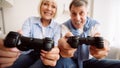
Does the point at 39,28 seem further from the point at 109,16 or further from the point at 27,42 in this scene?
the point at 109,16

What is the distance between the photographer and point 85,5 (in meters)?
0.66

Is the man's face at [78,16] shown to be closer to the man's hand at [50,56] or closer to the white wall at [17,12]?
the man's hand at [50,56]

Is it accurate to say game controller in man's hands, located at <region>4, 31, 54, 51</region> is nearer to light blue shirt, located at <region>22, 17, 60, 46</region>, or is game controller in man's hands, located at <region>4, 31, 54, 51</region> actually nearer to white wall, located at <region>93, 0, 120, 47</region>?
light blue shirt, located at <region>22, 17, 60, 46</region>

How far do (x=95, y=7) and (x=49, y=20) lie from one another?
910 millimetres

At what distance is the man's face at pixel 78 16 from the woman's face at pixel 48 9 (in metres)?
0.19

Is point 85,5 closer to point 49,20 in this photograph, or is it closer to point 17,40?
point 49,20

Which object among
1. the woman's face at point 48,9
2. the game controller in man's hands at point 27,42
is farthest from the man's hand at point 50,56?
the woman's face at point 48,9

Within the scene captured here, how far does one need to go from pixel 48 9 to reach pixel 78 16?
0.72 ft

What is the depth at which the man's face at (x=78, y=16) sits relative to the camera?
24.6 inches

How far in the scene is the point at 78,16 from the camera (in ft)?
2.06

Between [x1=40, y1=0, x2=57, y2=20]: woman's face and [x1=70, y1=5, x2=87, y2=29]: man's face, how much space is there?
0.19 m

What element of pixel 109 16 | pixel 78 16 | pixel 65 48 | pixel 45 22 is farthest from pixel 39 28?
pixel 109 16

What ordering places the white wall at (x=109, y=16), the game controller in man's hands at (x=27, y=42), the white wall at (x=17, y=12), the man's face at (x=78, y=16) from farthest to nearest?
the white wall at (x=109, y=16) → the white wall at (x=17, y=12) → the man's face at (x=78, y=16) → the game controller in man's hands at (x=27, y=42)

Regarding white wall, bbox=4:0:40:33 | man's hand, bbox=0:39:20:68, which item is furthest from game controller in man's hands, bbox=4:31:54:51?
white wall, bbox=4:0:40:33
